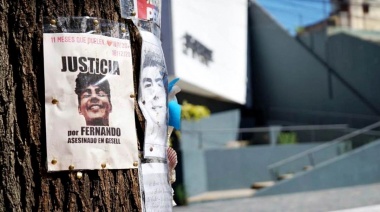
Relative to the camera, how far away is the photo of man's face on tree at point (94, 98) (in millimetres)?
2574

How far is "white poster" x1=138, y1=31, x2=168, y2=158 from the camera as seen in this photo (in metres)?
2.80

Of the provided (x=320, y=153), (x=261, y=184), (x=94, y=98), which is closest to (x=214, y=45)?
(x=320, y=153)

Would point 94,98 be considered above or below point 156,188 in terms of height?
above

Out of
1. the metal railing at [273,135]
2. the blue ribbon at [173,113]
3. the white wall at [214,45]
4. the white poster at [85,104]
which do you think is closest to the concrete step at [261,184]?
the metal railing at [273,135]

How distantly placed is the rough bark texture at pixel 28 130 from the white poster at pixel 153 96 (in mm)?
280

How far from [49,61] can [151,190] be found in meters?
0.68

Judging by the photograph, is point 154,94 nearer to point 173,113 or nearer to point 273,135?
point 173,113

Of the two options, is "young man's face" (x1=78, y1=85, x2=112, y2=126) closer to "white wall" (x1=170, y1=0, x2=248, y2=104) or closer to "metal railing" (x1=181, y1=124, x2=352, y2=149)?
"white wall" (x1=170, y1=0, x2=248, y2=104)

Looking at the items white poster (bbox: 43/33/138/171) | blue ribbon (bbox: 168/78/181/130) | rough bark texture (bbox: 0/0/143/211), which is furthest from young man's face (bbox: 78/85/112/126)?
blue ribbon (bbox: 168/78/181/130)

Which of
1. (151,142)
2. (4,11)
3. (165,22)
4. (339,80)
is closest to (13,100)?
(4,11)

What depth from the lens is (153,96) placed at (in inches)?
113

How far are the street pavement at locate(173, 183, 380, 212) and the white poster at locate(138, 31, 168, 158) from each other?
10.2 metres

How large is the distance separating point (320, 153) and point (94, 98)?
18.7 m

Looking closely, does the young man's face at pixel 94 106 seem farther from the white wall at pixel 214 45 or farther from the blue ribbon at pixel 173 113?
the white wall at pixel 214 45
